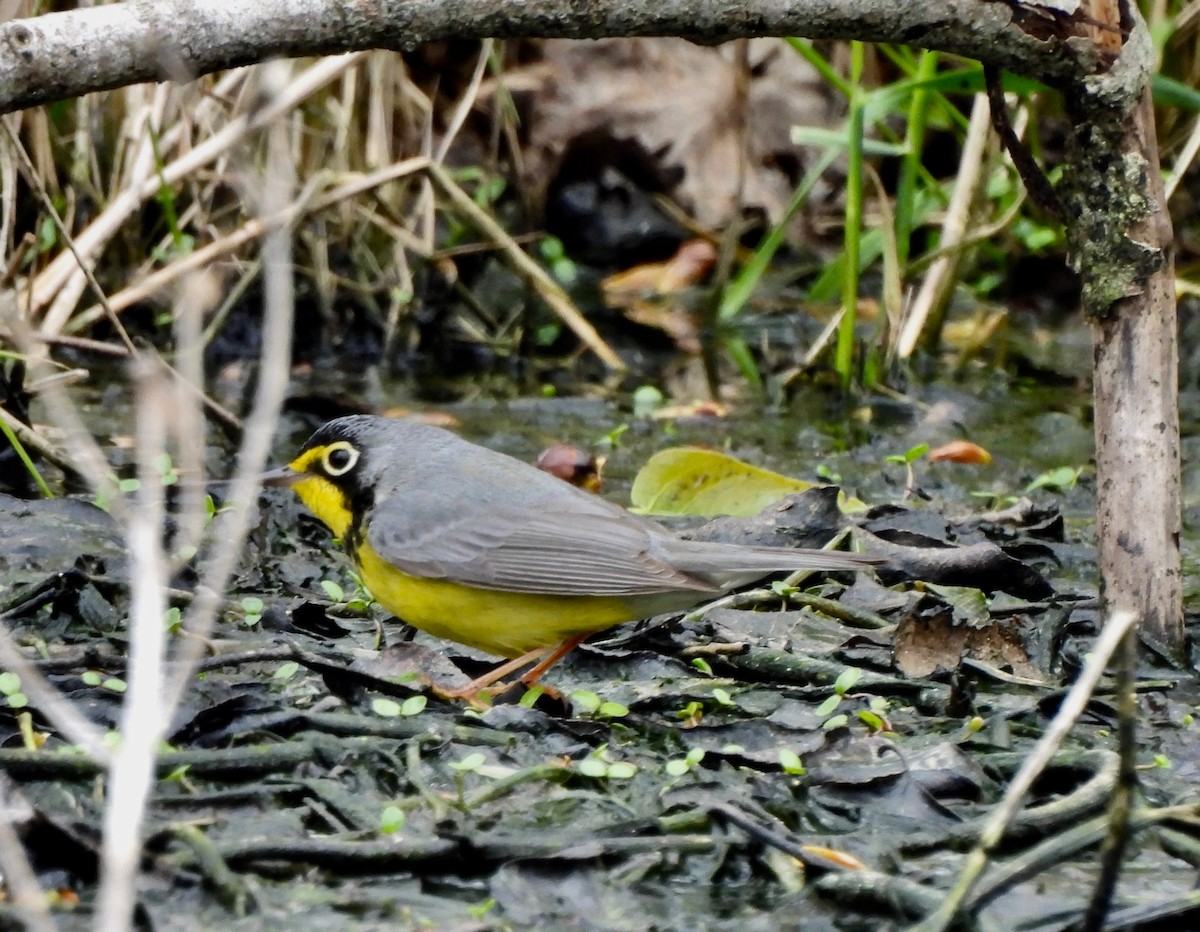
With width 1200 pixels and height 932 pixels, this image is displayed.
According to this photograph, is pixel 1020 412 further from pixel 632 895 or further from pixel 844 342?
pixel 632 895

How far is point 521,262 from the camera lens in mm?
9039

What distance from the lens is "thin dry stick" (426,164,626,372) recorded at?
28.7ft

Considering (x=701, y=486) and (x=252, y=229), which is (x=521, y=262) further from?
(x=701, y=486)

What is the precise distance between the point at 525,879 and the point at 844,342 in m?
5.15

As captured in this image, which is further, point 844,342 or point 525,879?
point 844,342

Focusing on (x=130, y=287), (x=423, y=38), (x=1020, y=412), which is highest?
(x=423, y=38)

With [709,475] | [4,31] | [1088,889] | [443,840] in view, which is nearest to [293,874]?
[443,840]

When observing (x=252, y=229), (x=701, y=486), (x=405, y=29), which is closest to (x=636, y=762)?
(x=405, y=29)

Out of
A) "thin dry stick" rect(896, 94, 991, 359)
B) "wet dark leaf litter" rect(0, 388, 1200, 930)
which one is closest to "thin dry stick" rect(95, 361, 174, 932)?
"wet dark leaf litter" rect(0, 388, 1200, 930)

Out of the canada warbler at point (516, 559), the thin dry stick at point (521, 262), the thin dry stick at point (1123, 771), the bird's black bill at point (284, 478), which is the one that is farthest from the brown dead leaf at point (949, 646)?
the thin dry stick at point (521, 262)

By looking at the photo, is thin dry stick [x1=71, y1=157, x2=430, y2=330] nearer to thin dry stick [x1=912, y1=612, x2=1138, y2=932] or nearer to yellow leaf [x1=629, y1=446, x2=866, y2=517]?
yellow leaf [x1=629, y1=446, x2=866, y2=517]

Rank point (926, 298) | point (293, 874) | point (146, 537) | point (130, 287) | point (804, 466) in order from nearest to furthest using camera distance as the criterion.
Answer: point (146, 537) < point (293, 874) < point (804, 466) < point (130, 287) < point (926, 298)

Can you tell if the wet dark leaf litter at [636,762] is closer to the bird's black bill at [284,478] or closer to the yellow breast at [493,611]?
the yellow breast at [493,611]

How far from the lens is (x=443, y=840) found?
11.9 feet
